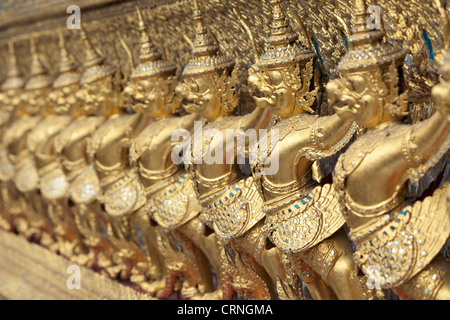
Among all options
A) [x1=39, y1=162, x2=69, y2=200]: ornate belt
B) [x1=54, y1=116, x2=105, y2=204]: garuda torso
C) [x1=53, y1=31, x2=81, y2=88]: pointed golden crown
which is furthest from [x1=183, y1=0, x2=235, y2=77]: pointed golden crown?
[x1=39, y1=162, x2=69, y2=200]: ornate belt

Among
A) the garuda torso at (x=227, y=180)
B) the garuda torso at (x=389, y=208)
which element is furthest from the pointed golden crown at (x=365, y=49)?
the garuda torso at (x=227, y=180)

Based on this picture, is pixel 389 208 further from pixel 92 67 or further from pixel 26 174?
pixel 26 174

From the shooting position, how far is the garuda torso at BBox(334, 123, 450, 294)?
1364mm

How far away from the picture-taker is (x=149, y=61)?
216 cm

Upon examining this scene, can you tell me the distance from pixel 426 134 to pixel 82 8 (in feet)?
5.60

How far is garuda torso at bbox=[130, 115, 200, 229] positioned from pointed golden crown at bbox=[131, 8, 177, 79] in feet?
0.55

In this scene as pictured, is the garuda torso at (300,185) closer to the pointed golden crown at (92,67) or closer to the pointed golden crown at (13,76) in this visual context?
the pointed golden crown at (92,67)

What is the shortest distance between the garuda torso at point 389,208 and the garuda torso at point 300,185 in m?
0.14

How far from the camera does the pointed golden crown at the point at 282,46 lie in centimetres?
166

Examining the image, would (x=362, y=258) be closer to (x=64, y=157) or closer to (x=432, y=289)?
(x=432, y=289)

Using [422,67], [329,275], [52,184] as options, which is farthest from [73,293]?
[422,67]

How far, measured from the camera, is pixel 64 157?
8.96 ft

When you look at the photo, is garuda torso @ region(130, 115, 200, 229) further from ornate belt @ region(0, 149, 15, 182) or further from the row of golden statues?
ornate belt @ region(0, 149, 15, 182)

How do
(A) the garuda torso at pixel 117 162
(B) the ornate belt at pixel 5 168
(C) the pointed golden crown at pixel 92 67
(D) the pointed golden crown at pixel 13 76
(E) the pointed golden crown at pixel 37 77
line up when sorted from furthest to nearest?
(B) the ornate belt at pixel 5 168 < (D) the pointed golden crown at pixel 13 76 < (E) the pointed golden crown at pixel 37 77 < (C) the pointed golden crown at pixel 92 67 < (A) the garuda torso at pixel 117 162
